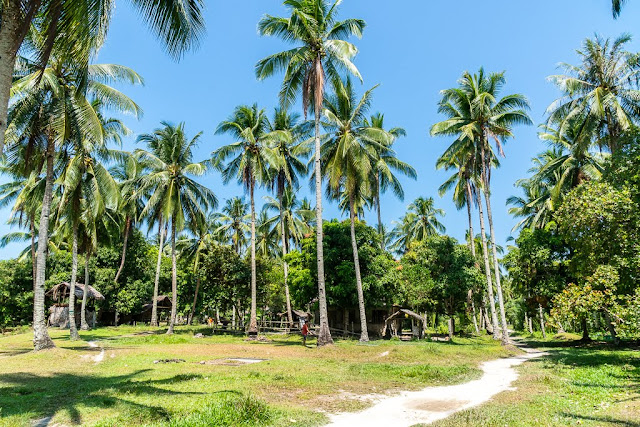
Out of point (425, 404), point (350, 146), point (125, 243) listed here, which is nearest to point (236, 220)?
point (125, 243)

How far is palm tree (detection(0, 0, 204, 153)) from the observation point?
5895mm

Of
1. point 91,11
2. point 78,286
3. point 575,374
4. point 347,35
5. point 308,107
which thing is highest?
point 347,35

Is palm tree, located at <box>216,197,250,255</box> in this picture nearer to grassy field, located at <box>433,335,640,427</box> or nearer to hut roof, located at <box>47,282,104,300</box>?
hut roof, located at <box>47,282,104,300</box>

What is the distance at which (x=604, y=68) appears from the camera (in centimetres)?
2122

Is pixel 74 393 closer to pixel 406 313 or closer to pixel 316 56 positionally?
pixel 316 56

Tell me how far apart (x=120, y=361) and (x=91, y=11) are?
496 inches

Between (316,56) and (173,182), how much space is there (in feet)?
46.3

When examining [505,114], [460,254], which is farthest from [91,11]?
[460,254]

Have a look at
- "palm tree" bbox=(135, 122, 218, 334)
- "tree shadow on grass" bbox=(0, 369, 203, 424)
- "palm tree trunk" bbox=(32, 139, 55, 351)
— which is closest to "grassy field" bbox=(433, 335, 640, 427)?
"tree shadow on grass" bbox=(0, 369, 203, 424)

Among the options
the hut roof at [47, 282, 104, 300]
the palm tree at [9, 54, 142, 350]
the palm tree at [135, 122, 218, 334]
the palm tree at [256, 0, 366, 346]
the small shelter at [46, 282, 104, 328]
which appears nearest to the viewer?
the palm tree at [9, 54, 142, 350]

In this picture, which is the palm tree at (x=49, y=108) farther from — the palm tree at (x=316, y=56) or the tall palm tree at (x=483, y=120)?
the tall palm tree at (x=483, y=120)

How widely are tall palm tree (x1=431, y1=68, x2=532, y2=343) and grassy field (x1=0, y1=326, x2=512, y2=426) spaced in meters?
12.7

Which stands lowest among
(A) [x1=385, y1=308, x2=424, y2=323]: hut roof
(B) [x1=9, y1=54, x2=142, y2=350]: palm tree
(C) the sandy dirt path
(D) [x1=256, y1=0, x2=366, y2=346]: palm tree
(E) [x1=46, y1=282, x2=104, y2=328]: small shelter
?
(C) the sandy dirt path

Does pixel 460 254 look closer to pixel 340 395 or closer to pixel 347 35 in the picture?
pixel 347 35
